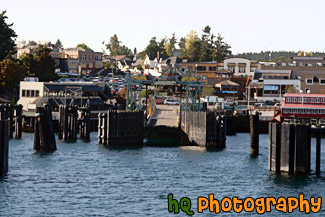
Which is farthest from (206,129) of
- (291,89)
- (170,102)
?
(291,89)

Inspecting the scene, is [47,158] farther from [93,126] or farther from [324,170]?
[93,126]

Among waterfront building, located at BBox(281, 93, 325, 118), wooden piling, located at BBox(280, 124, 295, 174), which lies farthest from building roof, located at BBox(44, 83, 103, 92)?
wooden piling, located at BBox(280, 124, 295, 174)

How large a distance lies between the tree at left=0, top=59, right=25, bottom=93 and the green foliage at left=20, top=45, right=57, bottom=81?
32.1 ft

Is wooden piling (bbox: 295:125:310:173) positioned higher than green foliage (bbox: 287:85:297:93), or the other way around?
green foliage (bbox: 287:85:297:93)

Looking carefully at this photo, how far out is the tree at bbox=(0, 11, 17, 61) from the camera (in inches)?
6245

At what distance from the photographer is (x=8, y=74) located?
138 meters

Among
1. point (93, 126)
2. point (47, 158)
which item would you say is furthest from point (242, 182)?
point (93, 126)

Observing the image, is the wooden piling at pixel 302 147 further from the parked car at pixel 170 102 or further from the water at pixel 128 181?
Answer: the parked car at pixel 170 102

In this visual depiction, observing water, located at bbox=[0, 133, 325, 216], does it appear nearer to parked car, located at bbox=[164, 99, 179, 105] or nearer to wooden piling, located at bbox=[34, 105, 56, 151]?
wooden piling, located at bbox=[34, 105, 56, 151]

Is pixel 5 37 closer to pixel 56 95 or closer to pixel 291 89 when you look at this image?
pixel 56 95

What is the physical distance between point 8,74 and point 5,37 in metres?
23.9

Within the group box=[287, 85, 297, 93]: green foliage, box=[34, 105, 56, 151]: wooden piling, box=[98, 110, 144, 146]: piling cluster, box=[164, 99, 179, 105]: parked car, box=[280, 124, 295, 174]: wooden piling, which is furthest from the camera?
box=[287, 85, 297, 93]: green foliage

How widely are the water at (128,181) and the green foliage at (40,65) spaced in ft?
232

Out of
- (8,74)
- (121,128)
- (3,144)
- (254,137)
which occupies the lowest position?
(254,137)
